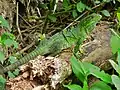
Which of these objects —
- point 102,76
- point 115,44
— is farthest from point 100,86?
point 115,44

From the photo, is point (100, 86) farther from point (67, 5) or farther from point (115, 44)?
point (67, 5)

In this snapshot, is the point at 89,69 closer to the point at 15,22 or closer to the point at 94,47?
the point at 94,47

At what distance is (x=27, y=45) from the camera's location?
154 inches

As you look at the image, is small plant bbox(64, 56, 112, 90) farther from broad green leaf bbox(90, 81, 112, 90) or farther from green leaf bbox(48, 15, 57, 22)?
green leaf bbox(48, 15, 57, 22)

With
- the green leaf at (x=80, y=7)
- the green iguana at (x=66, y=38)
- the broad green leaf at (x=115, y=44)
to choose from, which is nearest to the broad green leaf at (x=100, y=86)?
the broad green leaf at (x=115, y=44)

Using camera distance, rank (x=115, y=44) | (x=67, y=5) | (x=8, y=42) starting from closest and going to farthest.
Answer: (x=115, y=44) → (x=8, y=42) → (x=67, y=5)

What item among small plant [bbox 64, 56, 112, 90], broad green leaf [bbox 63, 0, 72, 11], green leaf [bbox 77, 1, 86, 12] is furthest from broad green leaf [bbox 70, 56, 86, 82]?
broad green leaf [bbox 63, 0, 72, 11]

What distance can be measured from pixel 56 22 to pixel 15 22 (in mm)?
555

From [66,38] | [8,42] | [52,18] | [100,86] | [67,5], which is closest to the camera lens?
[100,86]

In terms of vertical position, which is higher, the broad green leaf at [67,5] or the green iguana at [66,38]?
the broad green leaf at [67,5]

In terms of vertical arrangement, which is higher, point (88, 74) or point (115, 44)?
point (115, 44)

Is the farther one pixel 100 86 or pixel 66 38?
pixel 66 38

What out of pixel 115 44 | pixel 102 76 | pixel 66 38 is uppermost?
pixel 115 44

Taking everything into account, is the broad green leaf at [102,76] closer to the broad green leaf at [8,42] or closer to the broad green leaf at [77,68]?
the broad green leaf at [77,68]
